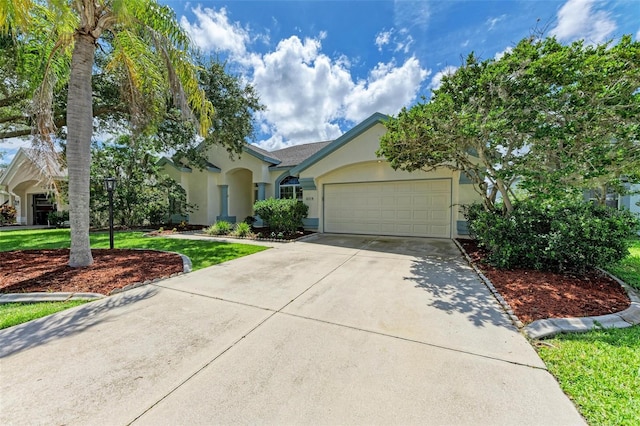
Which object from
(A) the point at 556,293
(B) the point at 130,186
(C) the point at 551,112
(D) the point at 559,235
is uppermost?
(C) the point at 551,112

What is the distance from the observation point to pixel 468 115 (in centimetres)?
577

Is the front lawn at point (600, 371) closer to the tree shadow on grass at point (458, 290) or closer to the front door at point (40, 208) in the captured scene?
the tree shadow on grass at point (458, 290)

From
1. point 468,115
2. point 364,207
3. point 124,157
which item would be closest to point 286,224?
point 364,207

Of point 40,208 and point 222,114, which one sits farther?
point 40,208

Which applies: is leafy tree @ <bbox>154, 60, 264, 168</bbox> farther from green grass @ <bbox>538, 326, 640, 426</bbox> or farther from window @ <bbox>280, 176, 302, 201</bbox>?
green grass @ <bbox>538, 326, 640, 426</bbox>

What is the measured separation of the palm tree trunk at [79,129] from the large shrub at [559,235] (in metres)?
9.69

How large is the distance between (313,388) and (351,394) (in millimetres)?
343

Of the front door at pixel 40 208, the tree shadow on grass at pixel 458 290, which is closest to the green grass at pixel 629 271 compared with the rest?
the tree shadow on grass at pixel 458 290

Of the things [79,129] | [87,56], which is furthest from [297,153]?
[79,129]

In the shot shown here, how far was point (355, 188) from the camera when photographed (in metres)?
12.5

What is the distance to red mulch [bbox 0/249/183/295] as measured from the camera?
483cm

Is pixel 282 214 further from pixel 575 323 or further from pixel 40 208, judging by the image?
pixel 40 208

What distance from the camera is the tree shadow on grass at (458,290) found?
376 cm

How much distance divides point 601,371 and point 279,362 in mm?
3192
